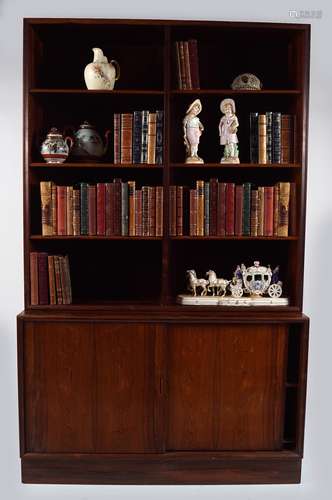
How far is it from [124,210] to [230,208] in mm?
513

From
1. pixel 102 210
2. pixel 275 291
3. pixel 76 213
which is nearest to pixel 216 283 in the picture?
pixel 275 291

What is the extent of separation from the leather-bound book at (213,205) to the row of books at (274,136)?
244 millimetres

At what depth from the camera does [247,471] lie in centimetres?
290

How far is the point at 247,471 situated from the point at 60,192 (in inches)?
64.4

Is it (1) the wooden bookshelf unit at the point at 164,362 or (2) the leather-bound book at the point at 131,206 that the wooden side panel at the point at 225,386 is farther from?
(2) the leather-bound book at the point at 131,206

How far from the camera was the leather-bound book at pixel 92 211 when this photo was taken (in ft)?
9.37

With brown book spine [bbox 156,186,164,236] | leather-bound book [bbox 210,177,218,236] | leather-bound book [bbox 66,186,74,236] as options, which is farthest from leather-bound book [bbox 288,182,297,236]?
leather-bound book [bbox 66,186,74,236]

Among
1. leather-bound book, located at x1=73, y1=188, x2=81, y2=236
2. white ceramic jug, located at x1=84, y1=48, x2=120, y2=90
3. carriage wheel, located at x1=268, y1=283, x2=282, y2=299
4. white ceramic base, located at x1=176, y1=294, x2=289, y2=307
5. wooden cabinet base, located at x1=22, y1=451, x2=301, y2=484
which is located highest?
white ceramic jug, located at x1=84, y1=48, x2=120, y2=90

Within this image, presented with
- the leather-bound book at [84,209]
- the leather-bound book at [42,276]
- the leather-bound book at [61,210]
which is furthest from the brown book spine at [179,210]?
the leather-bound book at [42,276]

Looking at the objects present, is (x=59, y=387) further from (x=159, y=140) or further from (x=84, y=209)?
(x=159, y=140)

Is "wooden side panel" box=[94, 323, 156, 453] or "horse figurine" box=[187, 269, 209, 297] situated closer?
"wooden side panel" box=[94, 323, 156, 453]

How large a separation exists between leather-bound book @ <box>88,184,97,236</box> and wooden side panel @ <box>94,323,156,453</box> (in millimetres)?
456

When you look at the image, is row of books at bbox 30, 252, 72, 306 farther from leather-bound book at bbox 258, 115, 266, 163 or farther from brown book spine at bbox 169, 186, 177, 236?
leather-bound book at bbox 258, 115, 266, 163

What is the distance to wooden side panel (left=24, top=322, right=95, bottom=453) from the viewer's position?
9.24ft
